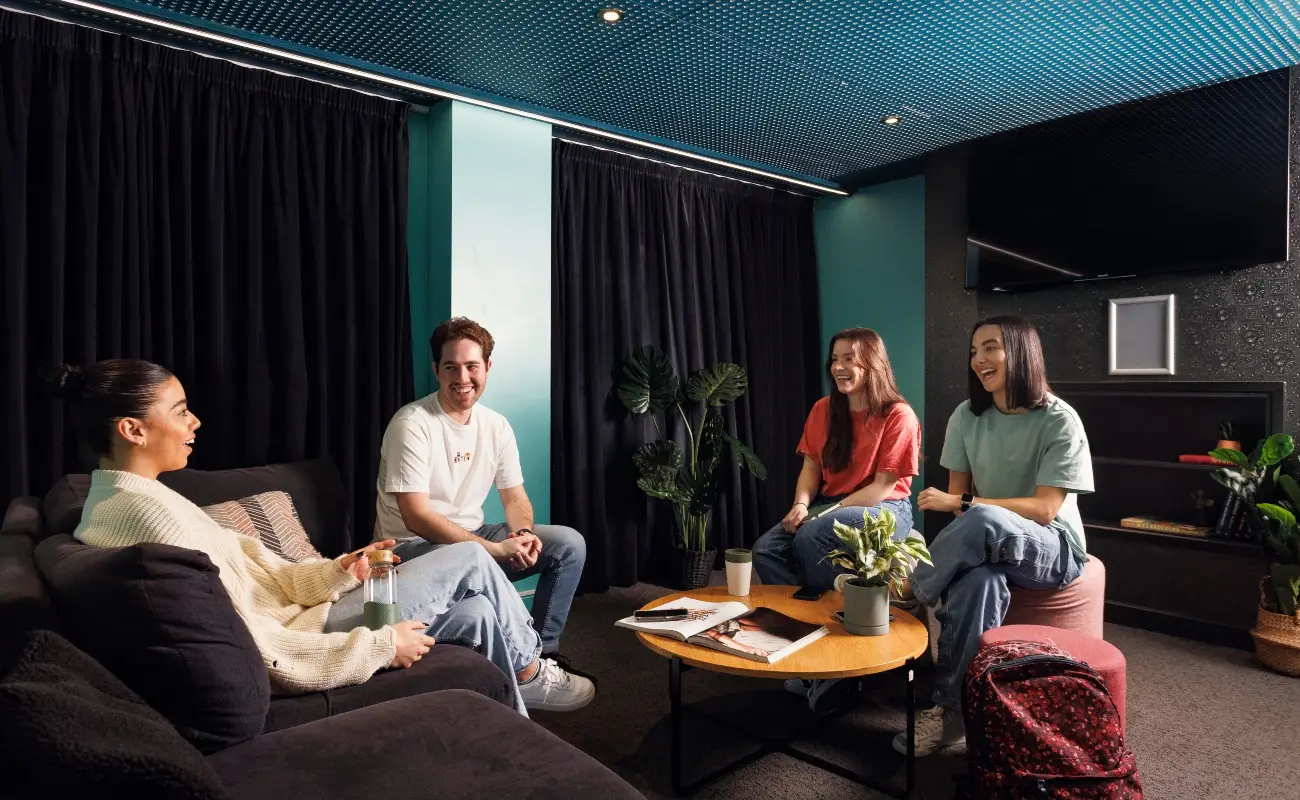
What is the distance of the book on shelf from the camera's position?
345cm

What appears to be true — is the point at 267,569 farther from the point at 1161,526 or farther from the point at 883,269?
the point at 883,269

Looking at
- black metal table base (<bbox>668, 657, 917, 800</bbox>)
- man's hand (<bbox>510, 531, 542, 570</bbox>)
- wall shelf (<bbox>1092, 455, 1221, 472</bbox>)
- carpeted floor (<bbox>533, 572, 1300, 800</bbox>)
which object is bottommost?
carpeted floor (<bbox>533, 572, 1300, 800</bbox>)

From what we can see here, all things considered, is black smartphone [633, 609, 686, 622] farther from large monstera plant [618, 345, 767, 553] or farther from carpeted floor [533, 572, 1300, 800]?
large monstera plant [618, 345, 767, 553]

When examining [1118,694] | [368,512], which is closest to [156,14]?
[368,512]

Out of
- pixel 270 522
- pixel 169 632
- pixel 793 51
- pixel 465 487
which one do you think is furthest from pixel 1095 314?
pixel 169 632

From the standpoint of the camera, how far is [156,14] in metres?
2.72

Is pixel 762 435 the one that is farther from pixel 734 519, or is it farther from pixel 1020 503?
pixel 1020 503

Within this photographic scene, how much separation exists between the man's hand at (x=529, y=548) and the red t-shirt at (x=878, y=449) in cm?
118

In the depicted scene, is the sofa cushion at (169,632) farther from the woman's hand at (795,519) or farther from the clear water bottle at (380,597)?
the woman's hand at (795,519)

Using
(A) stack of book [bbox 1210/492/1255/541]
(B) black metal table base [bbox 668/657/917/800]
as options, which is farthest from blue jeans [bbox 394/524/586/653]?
(A) stack of book [bbox 1210/492/1255/541]

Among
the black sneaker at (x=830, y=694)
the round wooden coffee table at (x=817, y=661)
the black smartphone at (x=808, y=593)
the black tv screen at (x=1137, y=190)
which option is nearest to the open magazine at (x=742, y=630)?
the round wooden coffee table at (x=817, y=661)

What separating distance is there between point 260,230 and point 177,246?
288mm

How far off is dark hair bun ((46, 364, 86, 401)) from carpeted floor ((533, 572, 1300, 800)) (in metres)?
1.57

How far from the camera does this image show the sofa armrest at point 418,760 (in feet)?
4.13
